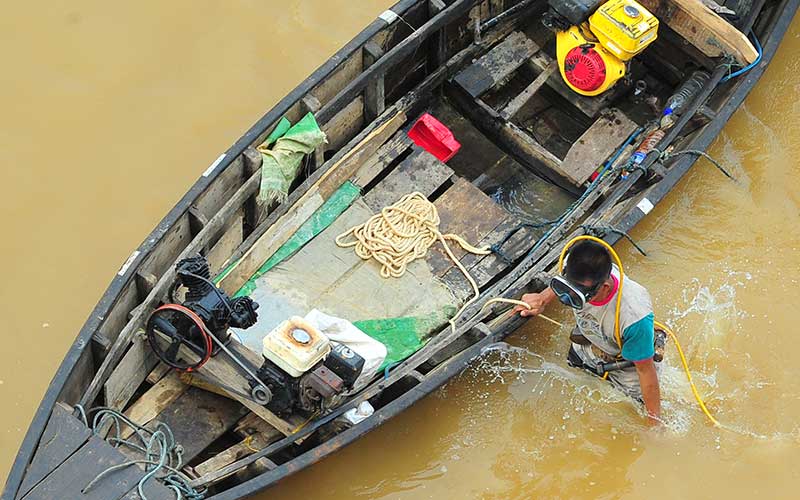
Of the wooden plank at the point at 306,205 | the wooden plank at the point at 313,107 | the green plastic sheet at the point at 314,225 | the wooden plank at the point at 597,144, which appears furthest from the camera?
the wooden plank at the point at 597,144

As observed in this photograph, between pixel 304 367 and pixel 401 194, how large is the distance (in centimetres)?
189

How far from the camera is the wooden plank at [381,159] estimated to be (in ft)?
22.3

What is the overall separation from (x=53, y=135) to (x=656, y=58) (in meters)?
4.65

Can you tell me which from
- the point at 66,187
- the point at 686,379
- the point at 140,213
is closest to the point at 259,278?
the point at 140,213

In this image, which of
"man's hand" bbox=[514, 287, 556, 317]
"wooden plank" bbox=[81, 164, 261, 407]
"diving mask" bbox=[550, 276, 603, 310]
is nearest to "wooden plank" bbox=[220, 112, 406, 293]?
"wooden plank" bbox=[81, 164, 261, 407]

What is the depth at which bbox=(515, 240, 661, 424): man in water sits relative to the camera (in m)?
5.16

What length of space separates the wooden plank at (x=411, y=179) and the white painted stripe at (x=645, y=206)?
1311 millimetres

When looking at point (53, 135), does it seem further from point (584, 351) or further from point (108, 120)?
point (584, 351)

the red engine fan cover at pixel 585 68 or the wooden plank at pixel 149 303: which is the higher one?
the wooden plank at pixel 149 303

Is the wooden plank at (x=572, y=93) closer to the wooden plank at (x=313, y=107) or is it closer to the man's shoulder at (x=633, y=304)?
the wooden plank at (x=313, y=107)

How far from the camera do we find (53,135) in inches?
299

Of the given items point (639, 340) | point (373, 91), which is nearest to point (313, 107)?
point (373, 91)

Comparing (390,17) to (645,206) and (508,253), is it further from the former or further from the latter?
(645,206)

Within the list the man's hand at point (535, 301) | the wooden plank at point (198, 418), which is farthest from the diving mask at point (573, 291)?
the wooden plank at point (198, 418)
